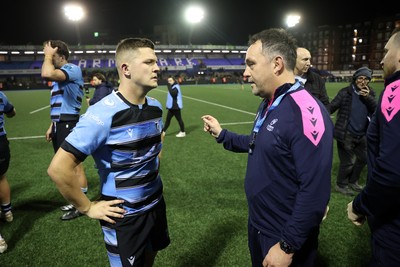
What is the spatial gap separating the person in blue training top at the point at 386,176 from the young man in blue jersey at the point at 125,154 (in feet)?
5.06

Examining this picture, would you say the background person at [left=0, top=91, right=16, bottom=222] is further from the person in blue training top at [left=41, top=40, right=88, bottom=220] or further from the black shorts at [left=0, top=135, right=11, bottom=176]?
the person in blue training top at [left=41, top=40, right=88, bottom=220]

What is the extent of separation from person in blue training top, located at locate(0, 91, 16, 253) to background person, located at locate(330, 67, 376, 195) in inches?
212

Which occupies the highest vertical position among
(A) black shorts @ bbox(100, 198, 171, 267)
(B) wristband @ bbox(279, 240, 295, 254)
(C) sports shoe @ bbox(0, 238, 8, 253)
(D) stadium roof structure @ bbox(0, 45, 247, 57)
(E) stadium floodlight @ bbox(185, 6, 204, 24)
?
(E) stadium floodlight @ bbox(185, 6, 204, 24)

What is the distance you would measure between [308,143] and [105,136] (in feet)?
4.43

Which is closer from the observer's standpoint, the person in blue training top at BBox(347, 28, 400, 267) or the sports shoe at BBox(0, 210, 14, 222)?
the person in blue training top at BBox(347, 28, 400, 267)

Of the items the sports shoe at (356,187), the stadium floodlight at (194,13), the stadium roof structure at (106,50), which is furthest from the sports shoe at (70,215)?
the stadium roof structure at (106,50)

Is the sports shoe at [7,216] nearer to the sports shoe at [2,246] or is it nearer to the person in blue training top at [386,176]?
the sports shoe at [2,246]

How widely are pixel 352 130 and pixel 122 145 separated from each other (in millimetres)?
4462

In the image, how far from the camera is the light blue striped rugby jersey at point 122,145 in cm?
193

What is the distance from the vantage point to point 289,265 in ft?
6.06

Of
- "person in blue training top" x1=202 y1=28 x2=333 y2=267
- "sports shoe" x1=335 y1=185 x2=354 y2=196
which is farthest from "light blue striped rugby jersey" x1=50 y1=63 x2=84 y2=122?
"sports shoe" x1=335 y1=185 x2=354 y2=196

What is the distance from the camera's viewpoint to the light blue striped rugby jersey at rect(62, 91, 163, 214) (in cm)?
193

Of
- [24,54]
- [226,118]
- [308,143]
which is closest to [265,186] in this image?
[308,143]

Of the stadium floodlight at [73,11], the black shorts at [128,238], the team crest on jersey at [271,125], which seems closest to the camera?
the team crest on jersey at [271,125]
